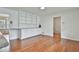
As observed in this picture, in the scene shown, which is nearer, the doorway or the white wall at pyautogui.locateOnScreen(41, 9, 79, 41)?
the white wall at pyautogui.locateOnScreen(41, 9, 79, 41)

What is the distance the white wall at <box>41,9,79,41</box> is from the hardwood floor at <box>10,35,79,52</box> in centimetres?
15

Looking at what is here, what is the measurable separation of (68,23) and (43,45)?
2.36ft

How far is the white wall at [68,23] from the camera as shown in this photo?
→ 65.7 inches

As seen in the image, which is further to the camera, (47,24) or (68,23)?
(47,24)

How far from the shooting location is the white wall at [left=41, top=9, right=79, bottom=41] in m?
1.67

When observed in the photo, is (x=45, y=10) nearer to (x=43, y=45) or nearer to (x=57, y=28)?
(x=57, y=28)

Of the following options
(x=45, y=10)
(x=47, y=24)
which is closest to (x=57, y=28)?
(x=47, y=24)

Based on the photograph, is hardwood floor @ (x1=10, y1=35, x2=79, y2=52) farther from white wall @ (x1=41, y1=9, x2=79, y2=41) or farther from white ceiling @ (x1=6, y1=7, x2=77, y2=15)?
white ceiling @ (x1=6, y1=7, x2=77, y2=15)

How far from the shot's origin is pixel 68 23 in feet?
A: 5.72

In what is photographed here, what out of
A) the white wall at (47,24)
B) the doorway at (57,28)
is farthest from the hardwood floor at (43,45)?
the white wall at (47,24)

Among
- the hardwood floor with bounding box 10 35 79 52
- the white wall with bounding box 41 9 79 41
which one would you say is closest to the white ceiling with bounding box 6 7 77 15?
the white wall with bounding box 41 9 79 41

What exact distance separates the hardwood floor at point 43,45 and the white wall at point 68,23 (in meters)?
0.15

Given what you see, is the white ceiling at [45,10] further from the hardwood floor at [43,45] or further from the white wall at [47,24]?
the hardwood floor at [43,45]
